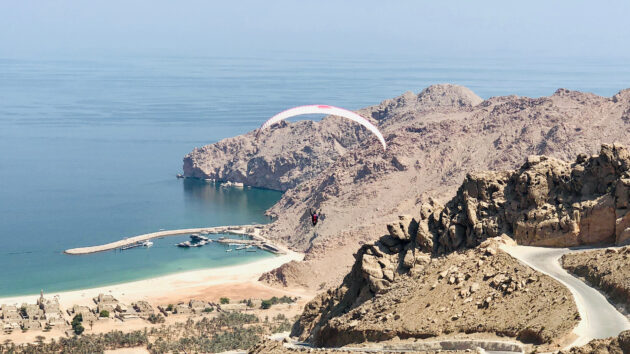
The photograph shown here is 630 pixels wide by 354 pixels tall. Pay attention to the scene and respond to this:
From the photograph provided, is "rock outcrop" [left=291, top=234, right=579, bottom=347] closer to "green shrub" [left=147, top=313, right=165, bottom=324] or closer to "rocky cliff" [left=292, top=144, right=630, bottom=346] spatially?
"rocky cliff" [left=292, top=144, right=630, bottom=346]

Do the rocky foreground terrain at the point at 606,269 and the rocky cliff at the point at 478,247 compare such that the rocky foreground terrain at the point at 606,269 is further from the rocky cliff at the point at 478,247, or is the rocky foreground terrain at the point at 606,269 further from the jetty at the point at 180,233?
the jetty at the point at 180,233

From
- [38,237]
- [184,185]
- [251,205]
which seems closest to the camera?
[38,237]

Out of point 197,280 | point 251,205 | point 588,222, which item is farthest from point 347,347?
point 251,205

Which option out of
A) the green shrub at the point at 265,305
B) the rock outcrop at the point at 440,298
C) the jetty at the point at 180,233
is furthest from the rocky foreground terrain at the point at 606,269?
the jetty at the point at 180,233

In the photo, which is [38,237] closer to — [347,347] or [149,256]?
[149,256]

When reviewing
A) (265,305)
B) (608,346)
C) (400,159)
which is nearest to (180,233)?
(400,159)

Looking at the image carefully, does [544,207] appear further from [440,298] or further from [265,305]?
[265,305]
